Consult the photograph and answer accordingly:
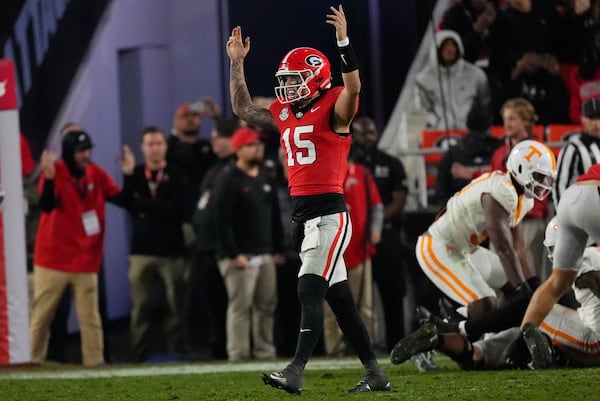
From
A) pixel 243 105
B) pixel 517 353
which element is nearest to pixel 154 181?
pixel 243 105

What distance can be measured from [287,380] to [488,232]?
2.01m

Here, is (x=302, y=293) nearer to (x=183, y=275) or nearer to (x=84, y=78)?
(x=183, y=275)

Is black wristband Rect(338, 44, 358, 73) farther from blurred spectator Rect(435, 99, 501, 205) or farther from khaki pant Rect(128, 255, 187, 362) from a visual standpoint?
khaki pant Rect(128, 255, 187, 362)

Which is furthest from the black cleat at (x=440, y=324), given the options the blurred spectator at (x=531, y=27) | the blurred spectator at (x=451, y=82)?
the blurred spectator at (x=531, y=27)

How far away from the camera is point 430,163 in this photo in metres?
10.4

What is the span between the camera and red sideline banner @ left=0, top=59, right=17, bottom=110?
855 cm

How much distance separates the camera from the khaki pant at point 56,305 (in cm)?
923

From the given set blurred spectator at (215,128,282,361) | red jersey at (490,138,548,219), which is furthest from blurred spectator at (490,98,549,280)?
blurred spectator at (215,128,282,361)

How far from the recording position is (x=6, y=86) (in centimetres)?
855

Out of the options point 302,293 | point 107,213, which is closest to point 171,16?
point 107,213

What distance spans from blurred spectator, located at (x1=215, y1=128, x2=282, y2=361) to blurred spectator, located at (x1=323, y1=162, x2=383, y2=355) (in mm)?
479

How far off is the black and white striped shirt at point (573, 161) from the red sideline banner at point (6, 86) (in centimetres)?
368

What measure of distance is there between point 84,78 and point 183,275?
2.01 m

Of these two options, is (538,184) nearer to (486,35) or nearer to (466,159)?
(466,159)
